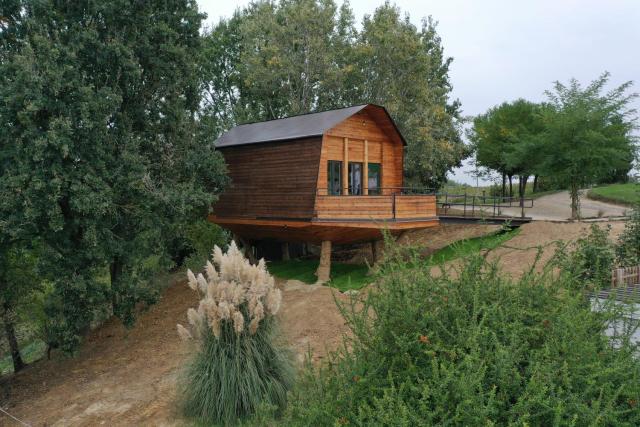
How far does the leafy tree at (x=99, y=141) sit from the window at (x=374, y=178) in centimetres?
540

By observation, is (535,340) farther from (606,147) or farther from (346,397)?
(606,147)

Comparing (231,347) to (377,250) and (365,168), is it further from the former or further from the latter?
(377,250)

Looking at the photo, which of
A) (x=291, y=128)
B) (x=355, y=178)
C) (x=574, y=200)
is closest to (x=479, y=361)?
(x=355, y=178)

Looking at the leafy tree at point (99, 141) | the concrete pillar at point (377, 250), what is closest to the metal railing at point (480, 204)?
the concrete pillar at point (377, 250)

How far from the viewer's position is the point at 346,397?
3041 millimetres

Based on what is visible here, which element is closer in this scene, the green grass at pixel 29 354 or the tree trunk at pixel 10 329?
the tree trunk at pixel 10 329

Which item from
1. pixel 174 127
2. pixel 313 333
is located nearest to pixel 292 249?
pixel 174 127

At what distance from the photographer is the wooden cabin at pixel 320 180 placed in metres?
15.0

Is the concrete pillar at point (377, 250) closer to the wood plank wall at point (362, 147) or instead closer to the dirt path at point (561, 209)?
the wood plank wall at point (362, 147)

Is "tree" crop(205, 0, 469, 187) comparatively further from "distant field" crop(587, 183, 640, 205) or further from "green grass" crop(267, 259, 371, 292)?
"distant field" crop(587, 183, 640, 205)

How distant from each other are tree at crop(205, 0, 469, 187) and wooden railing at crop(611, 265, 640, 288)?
12861mm

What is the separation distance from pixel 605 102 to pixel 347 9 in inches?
561

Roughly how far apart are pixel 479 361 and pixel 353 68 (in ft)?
74.7

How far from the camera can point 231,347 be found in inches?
286
